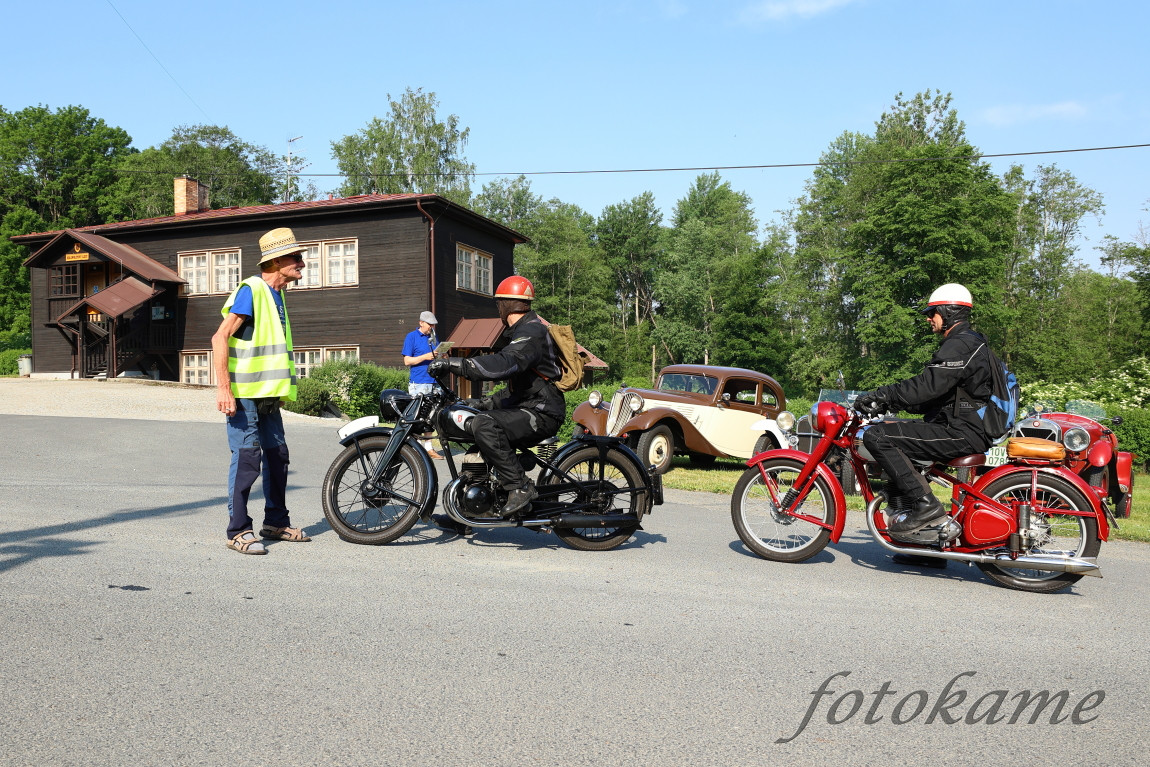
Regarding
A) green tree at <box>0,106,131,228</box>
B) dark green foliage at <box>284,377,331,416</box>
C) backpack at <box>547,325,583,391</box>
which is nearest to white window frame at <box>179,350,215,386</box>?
dark green foliage at <box>284,377,331,416</box>

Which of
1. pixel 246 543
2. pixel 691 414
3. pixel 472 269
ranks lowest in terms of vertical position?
pixel 246 543

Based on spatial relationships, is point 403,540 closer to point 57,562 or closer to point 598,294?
point 57,562

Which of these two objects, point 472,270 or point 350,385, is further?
point 472,270

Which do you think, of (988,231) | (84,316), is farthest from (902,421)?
Answer: (988,231)

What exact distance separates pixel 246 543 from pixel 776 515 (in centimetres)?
381

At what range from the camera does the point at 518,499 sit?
239 inches

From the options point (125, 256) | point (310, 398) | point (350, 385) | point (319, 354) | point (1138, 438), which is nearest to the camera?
point (1138, 438)

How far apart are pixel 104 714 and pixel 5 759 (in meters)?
0.39

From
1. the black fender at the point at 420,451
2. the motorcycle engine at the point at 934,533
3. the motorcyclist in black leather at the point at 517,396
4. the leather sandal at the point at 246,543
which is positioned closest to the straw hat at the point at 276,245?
the black fender at the point at 420,451

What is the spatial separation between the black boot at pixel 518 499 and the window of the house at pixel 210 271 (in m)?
27.6

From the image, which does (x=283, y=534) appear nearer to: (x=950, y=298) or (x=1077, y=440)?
(x=950, y=298)

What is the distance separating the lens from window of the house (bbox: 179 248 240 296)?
101 feet

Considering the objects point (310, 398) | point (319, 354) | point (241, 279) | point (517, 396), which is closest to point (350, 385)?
point (310, 398)

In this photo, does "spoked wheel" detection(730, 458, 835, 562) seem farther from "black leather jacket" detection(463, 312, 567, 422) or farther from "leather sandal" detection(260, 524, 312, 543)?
"leather sandal" detection(260, 524, 312, 543)
